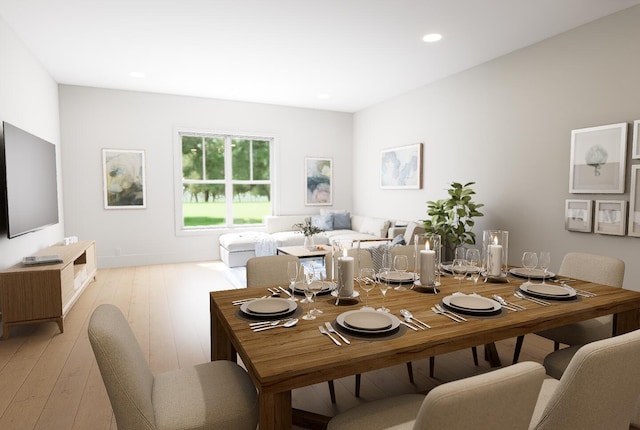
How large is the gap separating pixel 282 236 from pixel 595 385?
18.3 feet

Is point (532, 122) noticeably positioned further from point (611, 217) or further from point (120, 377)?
point (120, 377)

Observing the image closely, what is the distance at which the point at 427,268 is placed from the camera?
77.6 inches

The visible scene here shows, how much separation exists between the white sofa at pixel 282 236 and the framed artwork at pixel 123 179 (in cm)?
152

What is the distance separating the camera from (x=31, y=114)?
14.4 feet

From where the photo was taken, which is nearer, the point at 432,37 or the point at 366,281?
the point at 366,281

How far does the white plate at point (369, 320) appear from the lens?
1392 millimetres

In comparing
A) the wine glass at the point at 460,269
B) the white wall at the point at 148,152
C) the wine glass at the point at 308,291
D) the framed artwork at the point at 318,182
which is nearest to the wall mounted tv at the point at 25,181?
the white wall at the point at 148,152

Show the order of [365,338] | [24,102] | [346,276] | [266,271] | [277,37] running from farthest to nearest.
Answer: [24,102], [277,37], [266,271], [346,276], [365,338]

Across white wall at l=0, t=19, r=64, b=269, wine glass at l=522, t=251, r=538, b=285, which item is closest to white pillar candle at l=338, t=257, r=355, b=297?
wine glass at l=522, t=251, r=538, b=285

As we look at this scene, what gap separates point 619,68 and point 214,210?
5968 millimetres

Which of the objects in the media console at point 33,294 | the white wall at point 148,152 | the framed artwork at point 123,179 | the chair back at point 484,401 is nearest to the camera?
the chair back at point 484,401

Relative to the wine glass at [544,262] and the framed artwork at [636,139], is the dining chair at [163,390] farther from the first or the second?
the framed artwork at [636,139]

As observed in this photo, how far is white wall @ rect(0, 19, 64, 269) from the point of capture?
3.59 metres

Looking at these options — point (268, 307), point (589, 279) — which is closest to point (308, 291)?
point (268, 307)
